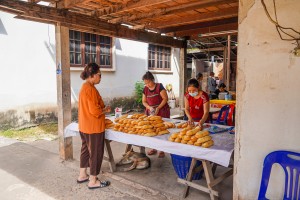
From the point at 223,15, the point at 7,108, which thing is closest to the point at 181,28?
the point at 223,15

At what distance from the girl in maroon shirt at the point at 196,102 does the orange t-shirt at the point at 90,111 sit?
155 centimetres

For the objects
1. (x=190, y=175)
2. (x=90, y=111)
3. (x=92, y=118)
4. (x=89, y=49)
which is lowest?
(x=190, y=175)

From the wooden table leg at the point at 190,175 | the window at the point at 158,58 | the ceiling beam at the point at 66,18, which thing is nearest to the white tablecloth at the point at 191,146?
the wooden table leg at the point at 190,175

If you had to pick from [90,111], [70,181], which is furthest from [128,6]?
[70,181]

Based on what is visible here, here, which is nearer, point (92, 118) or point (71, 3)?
point (92, 118)

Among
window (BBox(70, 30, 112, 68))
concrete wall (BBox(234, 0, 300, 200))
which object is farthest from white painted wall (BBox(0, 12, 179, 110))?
concrete wall (BBox(234, 0, 300, 200))

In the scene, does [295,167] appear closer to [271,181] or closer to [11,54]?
[271,181]

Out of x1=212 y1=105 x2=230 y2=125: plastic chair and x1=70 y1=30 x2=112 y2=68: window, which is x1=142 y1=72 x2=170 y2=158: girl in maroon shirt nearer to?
x1=212 y1=105 x2=230 y2=125: plastic chair

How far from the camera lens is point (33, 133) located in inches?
290

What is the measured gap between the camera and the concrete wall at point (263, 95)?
221 cm

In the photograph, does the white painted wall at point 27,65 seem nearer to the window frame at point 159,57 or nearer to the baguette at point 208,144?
the window frame at point 159,57

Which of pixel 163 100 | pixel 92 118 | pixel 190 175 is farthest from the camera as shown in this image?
pixel 163 100

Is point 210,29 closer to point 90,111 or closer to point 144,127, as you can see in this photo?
point 144,127

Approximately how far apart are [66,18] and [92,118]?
6.86 feet
